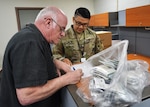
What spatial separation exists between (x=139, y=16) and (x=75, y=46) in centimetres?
105

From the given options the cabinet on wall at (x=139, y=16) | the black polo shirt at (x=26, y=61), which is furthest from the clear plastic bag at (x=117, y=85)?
the cabinet on wall at (x=139, y=16)

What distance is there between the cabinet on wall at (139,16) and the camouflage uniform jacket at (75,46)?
0.74 metres

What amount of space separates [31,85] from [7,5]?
4.74 meters

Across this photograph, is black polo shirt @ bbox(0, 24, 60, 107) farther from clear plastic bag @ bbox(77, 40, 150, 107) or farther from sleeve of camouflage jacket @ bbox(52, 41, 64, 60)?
sleeve of camouflage jacket @ bbox(52, 41, 64, 60)

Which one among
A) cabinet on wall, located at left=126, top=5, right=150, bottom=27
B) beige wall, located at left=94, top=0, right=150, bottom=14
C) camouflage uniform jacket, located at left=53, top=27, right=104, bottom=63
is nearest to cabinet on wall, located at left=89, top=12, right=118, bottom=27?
beige wall, located at left=94, top=0, right=150, bottom=14

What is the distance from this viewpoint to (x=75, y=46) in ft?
5.52

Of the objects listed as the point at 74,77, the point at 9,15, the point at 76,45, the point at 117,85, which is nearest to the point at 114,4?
the point at 76,45

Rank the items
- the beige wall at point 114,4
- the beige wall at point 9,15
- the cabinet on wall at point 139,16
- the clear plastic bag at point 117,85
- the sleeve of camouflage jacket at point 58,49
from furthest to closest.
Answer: the beige wall at point 9,15
the beige wall at point 114,4
the cabinet on wall at point 139,16
the sleeve of camouflage jacket at point 58,49
the clear plastic bag at point 117,85

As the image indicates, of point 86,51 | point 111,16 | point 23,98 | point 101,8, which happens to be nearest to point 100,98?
point 23,98

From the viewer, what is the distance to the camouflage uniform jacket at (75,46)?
1671mm

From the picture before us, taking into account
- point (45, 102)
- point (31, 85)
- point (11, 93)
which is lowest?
point (45, 102)

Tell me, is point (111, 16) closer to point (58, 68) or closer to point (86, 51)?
point (86, 51)

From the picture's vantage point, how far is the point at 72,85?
82 cm

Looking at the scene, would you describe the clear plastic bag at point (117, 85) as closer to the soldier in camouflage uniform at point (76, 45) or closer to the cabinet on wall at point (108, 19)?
the soldier in camouflage uniform at point (76, 45)
